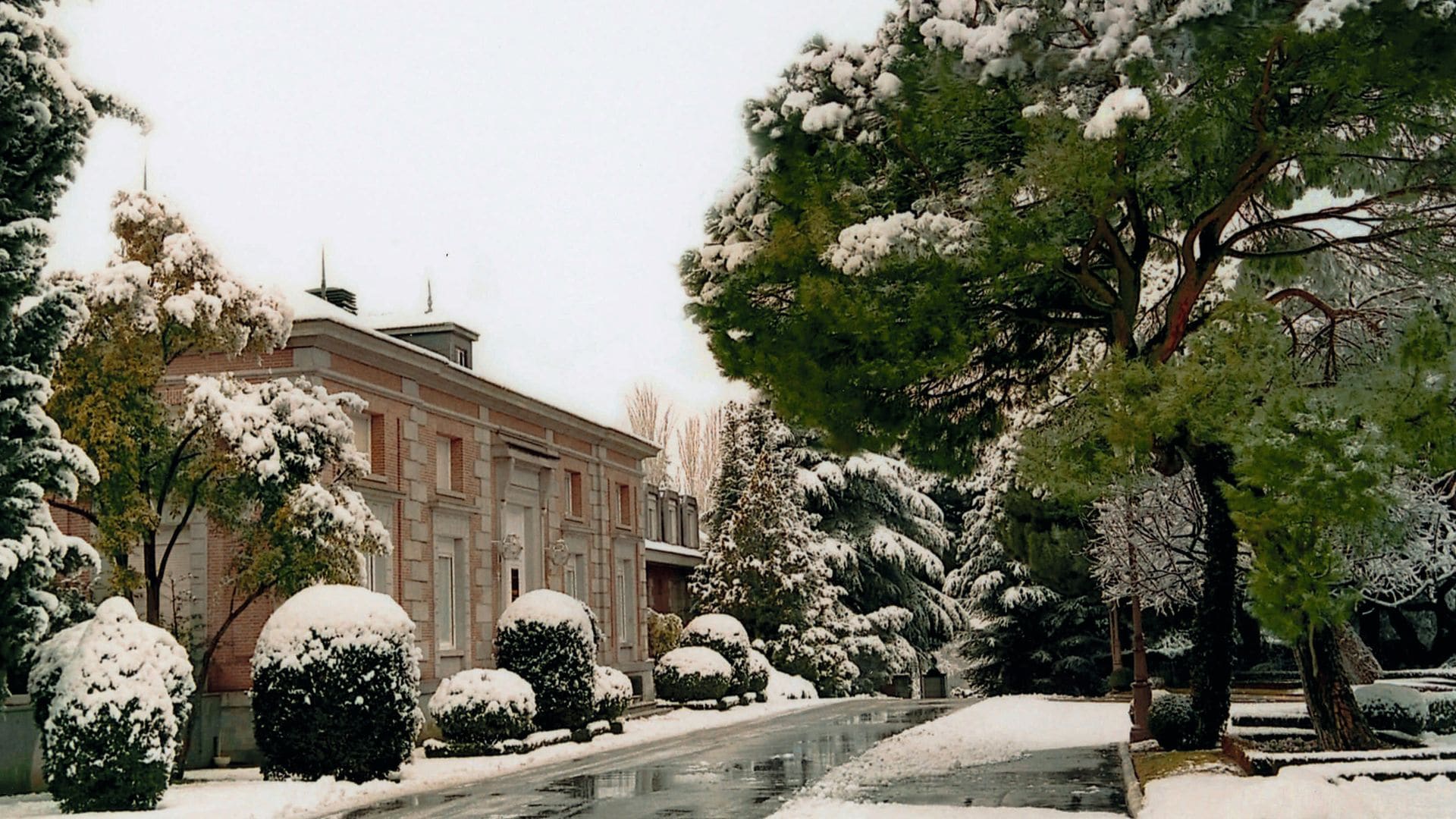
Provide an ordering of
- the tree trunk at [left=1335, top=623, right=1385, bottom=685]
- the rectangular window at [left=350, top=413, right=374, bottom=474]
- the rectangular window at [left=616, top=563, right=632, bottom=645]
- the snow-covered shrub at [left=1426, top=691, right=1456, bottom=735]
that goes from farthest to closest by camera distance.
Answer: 1. the rectangular window at [left=616, top=563, right=632, bottom=645]
2. the rectangular window at [left=350, top=413, right=374, bottom=474]
3. the tree trunk at [left=1335, top=623, right=1385, bottom=685]
4. the snow-covered shrub at [left=1426, top=691, right=1456, bottom=735]

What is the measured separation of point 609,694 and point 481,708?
560 centimetres

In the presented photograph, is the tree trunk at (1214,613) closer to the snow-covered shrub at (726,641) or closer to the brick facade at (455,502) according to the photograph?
the brick facade at (455,502)

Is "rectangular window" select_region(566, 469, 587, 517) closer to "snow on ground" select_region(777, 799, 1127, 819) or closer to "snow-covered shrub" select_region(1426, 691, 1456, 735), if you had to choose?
"snow-covered shrub" select_region(1426, 691, 1456, 735)

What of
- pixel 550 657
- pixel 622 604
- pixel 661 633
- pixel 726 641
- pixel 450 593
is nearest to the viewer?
pixel 550 657

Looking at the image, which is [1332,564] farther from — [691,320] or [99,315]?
[99,315]

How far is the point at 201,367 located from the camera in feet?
86.7

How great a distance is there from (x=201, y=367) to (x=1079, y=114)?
16239 millimetres

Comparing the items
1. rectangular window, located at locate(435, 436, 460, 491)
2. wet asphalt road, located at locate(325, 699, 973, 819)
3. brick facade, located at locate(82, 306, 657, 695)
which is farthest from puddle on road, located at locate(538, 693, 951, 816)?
rectangular window, located at locate(435, 436, 460, 491)

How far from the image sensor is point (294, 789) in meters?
19.9

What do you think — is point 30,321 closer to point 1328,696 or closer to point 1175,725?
point 1175,725

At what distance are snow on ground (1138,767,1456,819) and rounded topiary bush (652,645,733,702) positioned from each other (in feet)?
79.0

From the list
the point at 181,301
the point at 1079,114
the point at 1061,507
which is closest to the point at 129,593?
the point at 181,301

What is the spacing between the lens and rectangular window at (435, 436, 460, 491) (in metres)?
31.0

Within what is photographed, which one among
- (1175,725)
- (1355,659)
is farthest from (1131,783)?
(1355,659)
